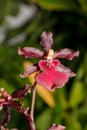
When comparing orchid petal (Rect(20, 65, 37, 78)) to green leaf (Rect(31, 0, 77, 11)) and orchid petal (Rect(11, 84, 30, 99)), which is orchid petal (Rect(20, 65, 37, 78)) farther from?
green leaf (Rect(31, 0, 77, 11))

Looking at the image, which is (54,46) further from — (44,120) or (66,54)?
(66,54)

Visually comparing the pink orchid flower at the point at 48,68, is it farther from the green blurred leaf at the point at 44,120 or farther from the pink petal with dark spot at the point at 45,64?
the green blurred leaf at the point at 44,120

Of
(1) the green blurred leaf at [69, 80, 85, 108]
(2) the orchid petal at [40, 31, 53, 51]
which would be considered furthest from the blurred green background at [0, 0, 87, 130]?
(2) the orchid petal at [40, 31, 53, 51]

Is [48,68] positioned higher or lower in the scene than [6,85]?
higher

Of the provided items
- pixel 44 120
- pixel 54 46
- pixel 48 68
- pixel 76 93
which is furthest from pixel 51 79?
pixel 54 46

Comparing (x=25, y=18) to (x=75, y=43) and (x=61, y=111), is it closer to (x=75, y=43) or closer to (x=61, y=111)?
(x=75, y=43)

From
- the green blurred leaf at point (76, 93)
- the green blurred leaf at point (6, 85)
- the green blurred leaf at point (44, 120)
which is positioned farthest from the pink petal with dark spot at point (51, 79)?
the green blurred leaf at point (76, 93)
